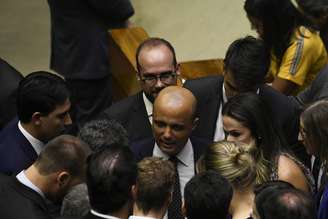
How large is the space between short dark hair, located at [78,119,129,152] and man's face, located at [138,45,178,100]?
16.5 inches

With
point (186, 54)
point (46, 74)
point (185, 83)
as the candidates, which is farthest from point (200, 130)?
point (186, 54)

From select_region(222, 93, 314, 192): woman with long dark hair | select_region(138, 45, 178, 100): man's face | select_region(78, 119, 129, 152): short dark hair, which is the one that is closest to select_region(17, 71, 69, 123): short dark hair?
select_region(78, 119, 129, 152): short dark hair

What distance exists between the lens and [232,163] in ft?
13.4

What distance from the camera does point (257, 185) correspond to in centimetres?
405

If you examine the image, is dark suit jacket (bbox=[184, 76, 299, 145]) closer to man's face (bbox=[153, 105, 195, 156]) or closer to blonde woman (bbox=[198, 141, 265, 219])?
man's face (bbox=[153, 105, 195, 156])

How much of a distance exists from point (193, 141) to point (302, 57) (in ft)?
4.13

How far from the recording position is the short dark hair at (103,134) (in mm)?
4523

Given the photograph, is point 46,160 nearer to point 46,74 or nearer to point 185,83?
point 46,74

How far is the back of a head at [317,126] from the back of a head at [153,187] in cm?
85

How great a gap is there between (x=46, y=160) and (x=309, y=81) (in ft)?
7.35

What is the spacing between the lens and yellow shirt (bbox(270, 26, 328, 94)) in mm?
5613

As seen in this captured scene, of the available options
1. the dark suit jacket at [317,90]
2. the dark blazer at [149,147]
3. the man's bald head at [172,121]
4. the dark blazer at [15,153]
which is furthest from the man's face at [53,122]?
the dark suit jacket at [317,90]

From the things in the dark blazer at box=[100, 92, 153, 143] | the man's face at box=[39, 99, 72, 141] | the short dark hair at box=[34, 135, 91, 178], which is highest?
the short dark hair at box=[34, 135, 91, 178]

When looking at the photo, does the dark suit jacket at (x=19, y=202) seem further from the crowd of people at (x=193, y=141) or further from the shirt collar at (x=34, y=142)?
the shirt collar at (x=34, y=142)
